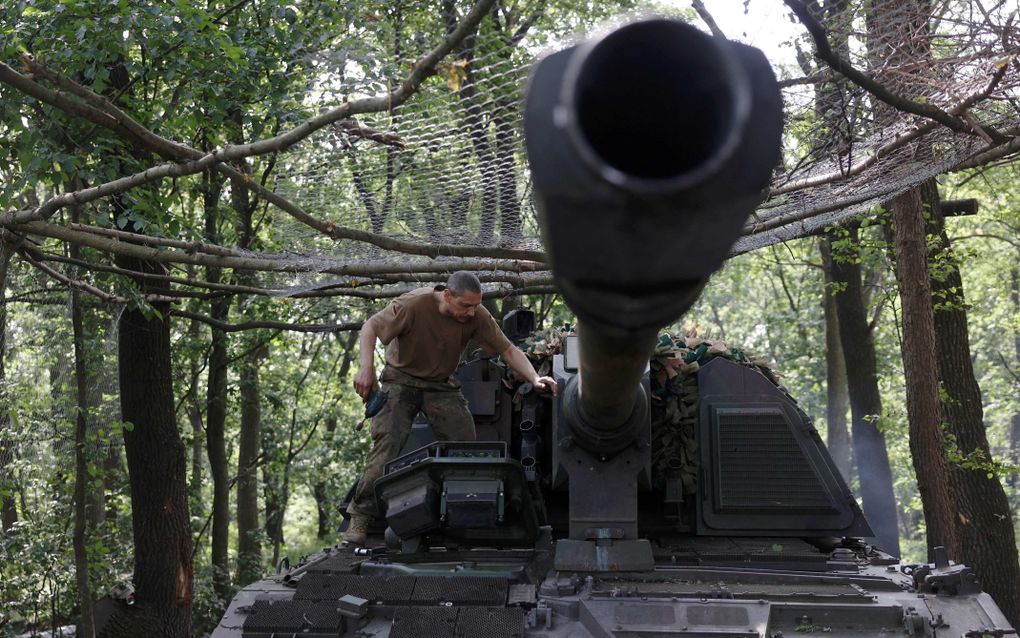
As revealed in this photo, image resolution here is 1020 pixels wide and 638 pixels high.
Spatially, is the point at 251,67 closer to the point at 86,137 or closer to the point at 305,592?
the point at 86,137

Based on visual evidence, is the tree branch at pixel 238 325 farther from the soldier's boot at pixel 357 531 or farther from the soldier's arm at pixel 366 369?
the soldier's boot at pixel 357 531

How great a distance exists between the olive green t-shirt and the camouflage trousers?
7 cm

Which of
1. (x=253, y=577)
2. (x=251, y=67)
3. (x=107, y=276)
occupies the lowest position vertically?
(x=253, y=577)

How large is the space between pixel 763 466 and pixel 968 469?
20.3ft

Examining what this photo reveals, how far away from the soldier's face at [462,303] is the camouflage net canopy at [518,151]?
504 millimetres

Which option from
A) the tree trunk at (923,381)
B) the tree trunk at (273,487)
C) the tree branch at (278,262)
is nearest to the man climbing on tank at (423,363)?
the tree branch at (278,262)

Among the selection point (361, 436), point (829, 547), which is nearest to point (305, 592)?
point (829, 547)

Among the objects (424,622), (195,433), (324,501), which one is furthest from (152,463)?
(324,501)

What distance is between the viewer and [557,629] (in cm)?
588

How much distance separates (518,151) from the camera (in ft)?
22.3

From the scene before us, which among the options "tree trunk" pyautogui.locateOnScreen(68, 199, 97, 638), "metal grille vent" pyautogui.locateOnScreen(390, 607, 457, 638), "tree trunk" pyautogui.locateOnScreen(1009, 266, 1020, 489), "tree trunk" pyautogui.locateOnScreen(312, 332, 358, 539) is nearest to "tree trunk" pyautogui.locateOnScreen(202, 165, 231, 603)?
"tree trunk" pyautogui.locateOnScreen(68, 199, 97, 638)

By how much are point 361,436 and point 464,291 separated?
56.8 ft

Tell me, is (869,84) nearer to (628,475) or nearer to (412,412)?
(628,475)

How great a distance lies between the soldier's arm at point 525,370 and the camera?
24.6 ft
